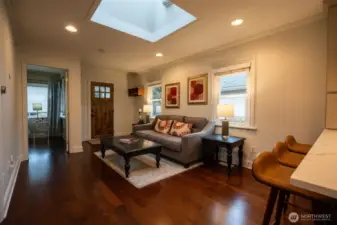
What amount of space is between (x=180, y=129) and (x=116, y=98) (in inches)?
126

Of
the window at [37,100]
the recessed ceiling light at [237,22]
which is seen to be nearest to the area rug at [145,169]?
the recessed ceiling light at [237,22]

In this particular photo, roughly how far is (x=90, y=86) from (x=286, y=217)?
217 inches

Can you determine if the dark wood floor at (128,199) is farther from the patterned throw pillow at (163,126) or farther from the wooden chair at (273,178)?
the patterned throw pillow at (163,126)

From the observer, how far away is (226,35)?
2.87 metres

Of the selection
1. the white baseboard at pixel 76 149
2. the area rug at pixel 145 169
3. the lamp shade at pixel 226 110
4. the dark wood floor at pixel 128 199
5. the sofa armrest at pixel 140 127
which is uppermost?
the lamp shade at pixel 226 110

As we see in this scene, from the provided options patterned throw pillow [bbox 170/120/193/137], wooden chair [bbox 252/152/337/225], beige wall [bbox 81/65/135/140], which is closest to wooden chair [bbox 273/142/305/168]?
wooden chair [bbox 252/152/337/225]

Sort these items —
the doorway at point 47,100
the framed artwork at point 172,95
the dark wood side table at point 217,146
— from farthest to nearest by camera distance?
the doorway at point 47,100 < the framed artwork at point 172,95 < the dark wood side table at point 217,146

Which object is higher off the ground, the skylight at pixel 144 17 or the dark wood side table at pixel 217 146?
the skylight at pixel 144 17

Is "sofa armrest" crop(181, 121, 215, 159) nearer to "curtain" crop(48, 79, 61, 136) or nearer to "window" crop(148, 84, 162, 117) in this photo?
"window" crop(148, 84, 162, 117)

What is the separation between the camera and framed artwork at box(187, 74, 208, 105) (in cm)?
375

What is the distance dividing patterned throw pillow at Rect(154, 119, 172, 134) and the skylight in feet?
6.47

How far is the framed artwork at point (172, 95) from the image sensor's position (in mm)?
4426

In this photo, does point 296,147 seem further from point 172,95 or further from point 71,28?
point 71,28

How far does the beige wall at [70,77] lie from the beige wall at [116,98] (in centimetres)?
122
